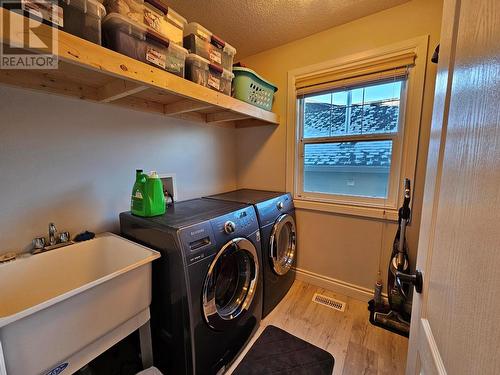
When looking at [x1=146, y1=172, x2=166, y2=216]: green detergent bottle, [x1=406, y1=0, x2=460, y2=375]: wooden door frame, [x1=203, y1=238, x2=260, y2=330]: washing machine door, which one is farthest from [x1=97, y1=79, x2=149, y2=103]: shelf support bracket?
[x1=406, y1=0, x2=460, y2=375]: wooden door frame

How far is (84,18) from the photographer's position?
0.85 meters

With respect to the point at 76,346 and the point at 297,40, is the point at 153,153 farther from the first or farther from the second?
the point at 297,40

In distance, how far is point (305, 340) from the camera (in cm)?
156

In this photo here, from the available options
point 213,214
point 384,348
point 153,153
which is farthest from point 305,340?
point 153,153

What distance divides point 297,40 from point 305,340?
2599 millimetres

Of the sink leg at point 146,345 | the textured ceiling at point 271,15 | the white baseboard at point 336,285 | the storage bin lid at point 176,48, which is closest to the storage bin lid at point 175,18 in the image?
the storage bin lid at point 176,48

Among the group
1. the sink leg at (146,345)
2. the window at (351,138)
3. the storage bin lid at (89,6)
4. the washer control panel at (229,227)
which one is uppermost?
the storage bin lid at (89,6)

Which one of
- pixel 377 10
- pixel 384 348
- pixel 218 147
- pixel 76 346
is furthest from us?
pixel 218 147

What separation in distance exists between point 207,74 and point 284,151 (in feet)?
3.74

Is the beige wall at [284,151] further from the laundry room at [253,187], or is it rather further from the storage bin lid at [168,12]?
the storage bin lid at [168,12]

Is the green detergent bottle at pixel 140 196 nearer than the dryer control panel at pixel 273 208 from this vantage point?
Yes

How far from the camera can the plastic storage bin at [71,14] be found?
2.29 ft

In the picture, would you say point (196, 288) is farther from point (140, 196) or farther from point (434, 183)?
point (434, 183)

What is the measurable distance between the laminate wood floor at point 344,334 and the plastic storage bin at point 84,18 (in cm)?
193
